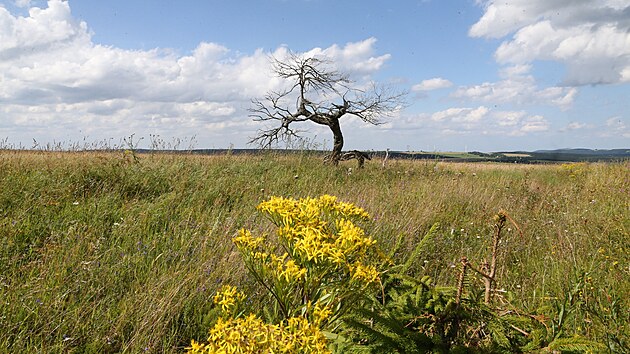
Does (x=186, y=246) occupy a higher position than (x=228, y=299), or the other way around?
(x=228, y=299)

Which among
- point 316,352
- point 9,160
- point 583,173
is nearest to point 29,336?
point 316,352

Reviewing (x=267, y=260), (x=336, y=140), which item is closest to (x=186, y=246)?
(x=267, y=260)

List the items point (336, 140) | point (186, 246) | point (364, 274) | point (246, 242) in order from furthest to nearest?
point (336, 140)
point (186, 246)
point (246, 242)
point (364, 274)

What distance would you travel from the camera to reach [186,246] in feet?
12.6

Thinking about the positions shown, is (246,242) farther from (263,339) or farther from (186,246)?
(186,246)

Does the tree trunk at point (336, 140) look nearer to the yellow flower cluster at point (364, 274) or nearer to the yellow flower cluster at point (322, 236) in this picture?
the yellow flower cluster at point (322, 236)

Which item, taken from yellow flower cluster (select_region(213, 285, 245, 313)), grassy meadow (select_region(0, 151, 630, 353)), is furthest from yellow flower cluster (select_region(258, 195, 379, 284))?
grassy meadow (select_region(0, 151, 630, 353))

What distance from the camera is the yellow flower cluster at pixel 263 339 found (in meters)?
1.16

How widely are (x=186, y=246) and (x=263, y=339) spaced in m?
2.85

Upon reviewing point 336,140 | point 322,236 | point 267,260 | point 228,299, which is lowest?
point 228,299

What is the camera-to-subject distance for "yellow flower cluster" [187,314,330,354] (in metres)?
1.16

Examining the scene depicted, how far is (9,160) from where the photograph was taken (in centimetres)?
665

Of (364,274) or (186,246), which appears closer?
(364,274)

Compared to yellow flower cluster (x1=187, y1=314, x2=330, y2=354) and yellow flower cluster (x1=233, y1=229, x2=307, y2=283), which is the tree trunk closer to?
yellow flower cluster (x1=233, y1=229, x2=307, y2=283)
